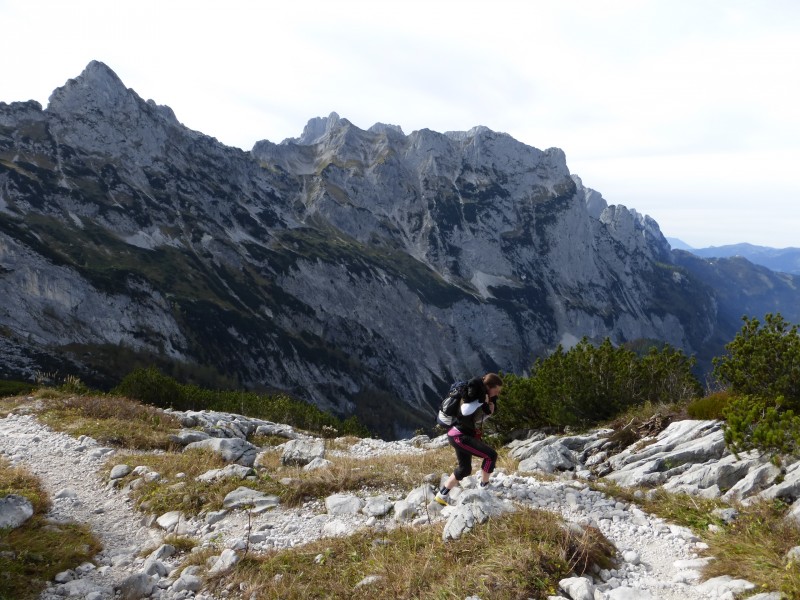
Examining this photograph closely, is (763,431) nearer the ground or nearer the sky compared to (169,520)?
nearer the sky

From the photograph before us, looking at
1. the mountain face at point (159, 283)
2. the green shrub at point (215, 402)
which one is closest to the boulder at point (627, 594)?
the green shrub at point (215, 402)

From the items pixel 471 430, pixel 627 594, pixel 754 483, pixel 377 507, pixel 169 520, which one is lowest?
pixel 169 520

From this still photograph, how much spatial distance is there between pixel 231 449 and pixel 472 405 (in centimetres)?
875

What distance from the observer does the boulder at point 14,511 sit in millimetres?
9359

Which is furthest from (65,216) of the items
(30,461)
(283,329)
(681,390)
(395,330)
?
(681,390)

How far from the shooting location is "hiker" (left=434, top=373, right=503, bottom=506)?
32.4ft

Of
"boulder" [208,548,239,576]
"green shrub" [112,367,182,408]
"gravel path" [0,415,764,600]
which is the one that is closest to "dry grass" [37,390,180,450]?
"gravel path" [0,415,764,600]

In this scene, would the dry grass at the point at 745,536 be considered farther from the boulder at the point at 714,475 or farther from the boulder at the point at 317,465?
the boulder at the point at 317,465

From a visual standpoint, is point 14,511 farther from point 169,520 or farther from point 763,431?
point 763,431

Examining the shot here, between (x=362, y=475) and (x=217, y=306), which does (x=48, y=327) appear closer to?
(x=217, y=306)

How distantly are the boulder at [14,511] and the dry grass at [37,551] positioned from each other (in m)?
0.12

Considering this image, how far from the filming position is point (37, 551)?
842 centimetres

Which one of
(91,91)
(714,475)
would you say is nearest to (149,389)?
(714,475)

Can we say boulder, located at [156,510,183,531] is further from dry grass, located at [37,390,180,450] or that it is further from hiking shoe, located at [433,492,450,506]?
dry grass, located at [37,390,180,450]
